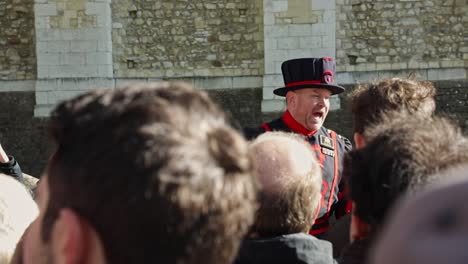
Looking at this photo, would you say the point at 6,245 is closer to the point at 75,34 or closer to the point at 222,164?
the point at 222,164

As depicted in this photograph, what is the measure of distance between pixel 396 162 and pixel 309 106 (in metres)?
2.56

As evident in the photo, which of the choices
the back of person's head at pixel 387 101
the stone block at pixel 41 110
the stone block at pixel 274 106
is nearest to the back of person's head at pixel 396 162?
the back of person's head at pixel 387 101

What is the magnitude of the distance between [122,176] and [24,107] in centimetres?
1032

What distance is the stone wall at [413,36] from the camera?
10.7 m

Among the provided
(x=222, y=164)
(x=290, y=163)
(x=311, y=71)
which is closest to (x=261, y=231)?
(x=290, y=163)

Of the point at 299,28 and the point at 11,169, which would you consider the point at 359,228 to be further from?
the point at 299,28

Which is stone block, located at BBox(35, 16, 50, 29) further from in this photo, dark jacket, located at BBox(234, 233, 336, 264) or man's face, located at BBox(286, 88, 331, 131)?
dark jacket, located at BBox(234, 233, 336, 264)

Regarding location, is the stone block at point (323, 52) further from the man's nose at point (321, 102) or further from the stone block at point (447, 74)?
the man's nose at point (321, 102)

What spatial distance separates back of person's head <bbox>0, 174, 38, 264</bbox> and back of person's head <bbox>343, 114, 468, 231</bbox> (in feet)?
3.20

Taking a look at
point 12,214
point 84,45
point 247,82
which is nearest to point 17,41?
point 84,45

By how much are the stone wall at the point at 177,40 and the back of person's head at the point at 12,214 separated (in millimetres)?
8769

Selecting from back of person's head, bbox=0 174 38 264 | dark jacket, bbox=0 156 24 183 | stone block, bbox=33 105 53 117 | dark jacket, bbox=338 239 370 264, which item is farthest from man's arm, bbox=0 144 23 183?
stone block, bbox=33 105 53 117

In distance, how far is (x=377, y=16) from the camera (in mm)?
10797

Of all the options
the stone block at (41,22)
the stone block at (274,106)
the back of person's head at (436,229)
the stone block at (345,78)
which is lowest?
the stone block at (274,106)
